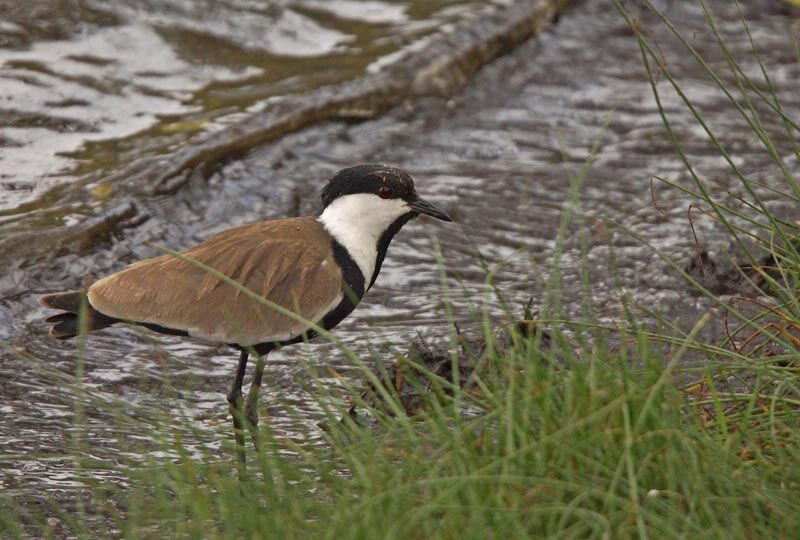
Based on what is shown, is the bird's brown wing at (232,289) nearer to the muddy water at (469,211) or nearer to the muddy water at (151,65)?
the muddy water at (469,211)

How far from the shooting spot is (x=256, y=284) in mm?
4520

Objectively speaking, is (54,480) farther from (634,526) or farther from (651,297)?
(651,297)

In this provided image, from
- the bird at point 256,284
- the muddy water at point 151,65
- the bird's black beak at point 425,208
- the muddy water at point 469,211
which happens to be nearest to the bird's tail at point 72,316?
the bird at point 256,284

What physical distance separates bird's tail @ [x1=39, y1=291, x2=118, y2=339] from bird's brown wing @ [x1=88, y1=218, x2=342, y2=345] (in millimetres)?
44

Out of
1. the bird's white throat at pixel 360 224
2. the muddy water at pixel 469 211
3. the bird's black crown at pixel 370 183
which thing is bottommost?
the muddy water at pixel 469 211

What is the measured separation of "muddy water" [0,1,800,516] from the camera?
482cm

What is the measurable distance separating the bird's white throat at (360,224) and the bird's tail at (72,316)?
921 millimetres

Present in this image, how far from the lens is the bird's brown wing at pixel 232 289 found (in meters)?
4.42

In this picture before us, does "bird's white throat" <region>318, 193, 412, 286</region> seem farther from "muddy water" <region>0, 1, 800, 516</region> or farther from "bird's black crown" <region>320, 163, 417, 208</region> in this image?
"muddy water" <region>0, 1, 800, 516</region>

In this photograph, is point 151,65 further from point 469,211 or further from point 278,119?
point 469,211

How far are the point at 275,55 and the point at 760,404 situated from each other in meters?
5.67

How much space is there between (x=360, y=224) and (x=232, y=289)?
0.61 meters

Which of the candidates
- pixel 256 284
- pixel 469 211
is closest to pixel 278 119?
Result: pixel 469 211

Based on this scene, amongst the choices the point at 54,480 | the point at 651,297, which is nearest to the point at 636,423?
the point at 54,480
